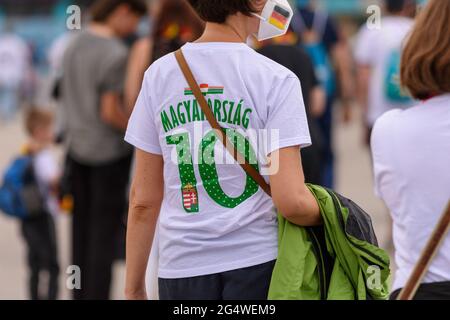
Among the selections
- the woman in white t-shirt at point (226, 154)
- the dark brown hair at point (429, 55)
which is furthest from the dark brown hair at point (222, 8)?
the dark brown hair at point (429, 55)

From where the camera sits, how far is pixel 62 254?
893 centimetres

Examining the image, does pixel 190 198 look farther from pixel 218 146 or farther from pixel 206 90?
pixel 206 90

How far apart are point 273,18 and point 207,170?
1.52 ft

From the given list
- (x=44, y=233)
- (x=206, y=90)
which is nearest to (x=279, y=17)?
(x=206, y=90)

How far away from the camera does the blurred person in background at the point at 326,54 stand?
329 inches

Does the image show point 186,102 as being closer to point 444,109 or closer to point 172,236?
point 172,236

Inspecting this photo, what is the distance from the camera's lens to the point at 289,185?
314cm

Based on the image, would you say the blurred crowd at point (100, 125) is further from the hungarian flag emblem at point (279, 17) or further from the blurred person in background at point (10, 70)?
the blurred person in background at point (10, 70)

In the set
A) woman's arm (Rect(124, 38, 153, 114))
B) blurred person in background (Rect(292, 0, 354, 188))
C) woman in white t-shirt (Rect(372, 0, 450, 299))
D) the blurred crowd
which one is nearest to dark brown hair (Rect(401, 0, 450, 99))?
woman in white t-shirt (Rect(372, 0, 450, 299))

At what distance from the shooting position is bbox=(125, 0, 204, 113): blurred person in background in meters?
5.68

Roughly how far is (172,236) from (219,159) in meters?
0.27

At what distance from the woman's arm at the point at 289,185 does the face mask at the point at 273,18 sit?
0.39 meters

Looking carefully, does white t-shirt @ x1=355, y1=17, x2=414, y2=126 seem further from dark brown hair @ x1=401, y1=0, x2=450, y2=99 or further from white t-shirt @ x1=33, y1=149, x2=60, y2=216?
dark brown hair @ x1=401, y1=0, x2=450, y2=99

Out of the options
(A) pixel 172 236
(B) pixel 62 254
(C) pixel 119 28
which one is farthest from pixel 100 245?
(A) pixel 172 236
